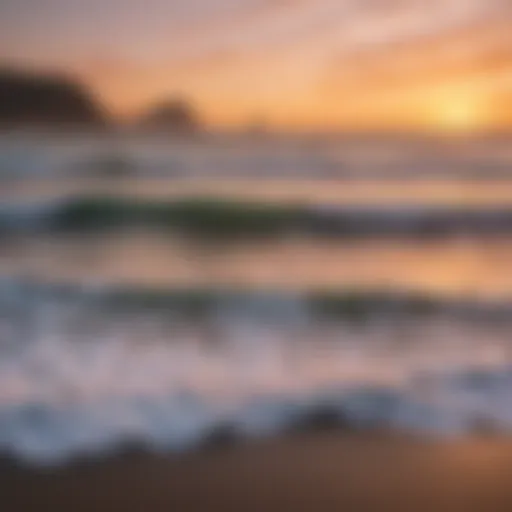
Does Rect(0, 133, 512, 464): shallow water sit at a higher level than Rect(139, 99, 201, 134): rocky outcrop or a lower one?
lower

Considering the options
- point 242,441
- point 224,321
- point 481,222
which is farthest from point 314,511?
point 481,222

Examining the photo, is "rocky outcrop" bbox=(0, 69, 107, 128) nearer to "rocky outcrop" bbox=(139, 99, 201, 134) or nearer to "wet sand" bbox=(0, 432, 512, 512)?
"rocky outcrop" bbox=(139, 99, 201, 134)

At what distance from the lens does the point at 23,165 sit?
1.27 meters

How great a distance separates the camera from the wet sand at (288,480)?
50cm

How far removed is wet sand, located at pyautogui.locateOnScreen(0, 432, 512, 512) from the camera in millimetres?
505

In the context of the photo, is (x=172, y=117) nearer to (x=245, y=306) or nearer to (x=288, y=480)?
(x=245, y=306)

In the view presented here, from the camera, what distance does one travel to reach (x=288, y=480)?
53cm

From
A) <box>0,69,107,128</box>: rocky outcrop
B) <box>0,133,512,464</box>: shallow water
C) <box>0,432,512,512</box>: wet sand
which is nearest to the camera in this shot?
<box>0,432,512,512</box>: wet sand

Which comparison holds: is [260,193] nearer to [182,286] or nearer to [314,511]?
[182,286]

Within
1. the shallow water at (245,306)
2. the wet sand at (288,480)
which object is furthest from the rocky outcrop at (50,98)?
the wet sand at (288,480)

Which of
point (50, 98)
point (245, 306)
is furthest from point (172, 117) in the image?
point (245, 306)

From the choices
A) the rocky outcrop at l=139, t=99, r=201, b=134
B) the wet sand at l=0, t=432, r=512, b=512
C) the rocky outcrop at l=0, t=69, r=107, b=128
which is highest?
the rocky outcrop at l=0, t=69, r=107, b=128

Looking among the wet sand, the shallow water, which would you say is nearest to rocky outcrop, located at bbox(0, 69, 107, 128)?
the shallow water

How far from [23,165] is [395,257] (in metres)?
0.61
